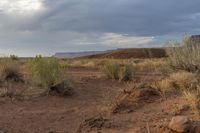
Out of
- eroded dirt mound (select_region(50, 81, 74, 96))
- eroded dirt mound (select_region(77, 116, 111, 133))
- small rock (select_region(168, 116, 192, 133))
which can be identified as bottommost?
eroded dirt mound (select_region(77, 116, 111, 133))

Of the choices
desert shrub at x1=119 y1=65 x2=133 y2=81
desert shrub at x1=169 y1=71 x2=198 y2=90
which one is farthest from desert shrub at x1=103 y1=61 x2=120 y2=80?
desert shrub at x1=169 y1=71 x2=198 y2=90

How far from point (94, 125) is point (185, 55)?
7512 mm

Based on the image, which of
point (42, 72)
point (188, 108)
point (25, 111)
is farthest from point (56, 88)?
point (188, 108)

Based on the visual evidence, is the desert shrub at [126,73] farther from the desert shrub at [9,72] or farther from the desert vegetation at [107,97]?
the desert shrub at [9,72]

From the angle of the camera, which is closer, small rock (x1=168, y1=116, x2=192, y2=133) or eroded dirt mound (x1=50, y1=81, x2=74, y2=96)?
small rock (x1=168, y1=116, x2=192, y2=133)

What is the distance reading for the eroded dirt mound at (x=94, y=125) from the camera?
1151 centimetres

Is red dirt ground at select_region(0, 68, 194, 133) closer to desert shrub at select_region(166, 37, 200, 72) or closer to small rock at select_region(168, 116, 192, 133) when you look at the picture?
small rock at select_region(168, 116, 192, 133)

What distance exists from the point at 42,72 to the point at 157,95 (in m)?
5.35

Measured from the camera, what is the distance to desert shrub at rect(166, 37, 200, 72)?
17719 mm

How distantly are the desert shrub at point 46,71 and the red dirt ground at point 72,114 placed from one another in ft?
3.00

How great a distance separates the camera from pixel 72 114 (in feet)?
45.8

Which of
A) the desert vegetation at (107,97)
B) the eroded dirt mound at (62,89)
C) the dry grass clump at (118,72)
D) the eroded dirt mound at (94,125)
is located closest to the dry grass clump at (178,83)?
the desert vegetation at (107,97)

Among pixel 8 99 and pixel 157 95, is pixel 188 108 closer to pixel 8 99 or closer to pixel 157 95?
pixel 157 95

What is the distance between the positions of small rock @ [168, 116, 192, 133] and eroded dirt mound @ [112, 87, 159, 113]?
311cm
